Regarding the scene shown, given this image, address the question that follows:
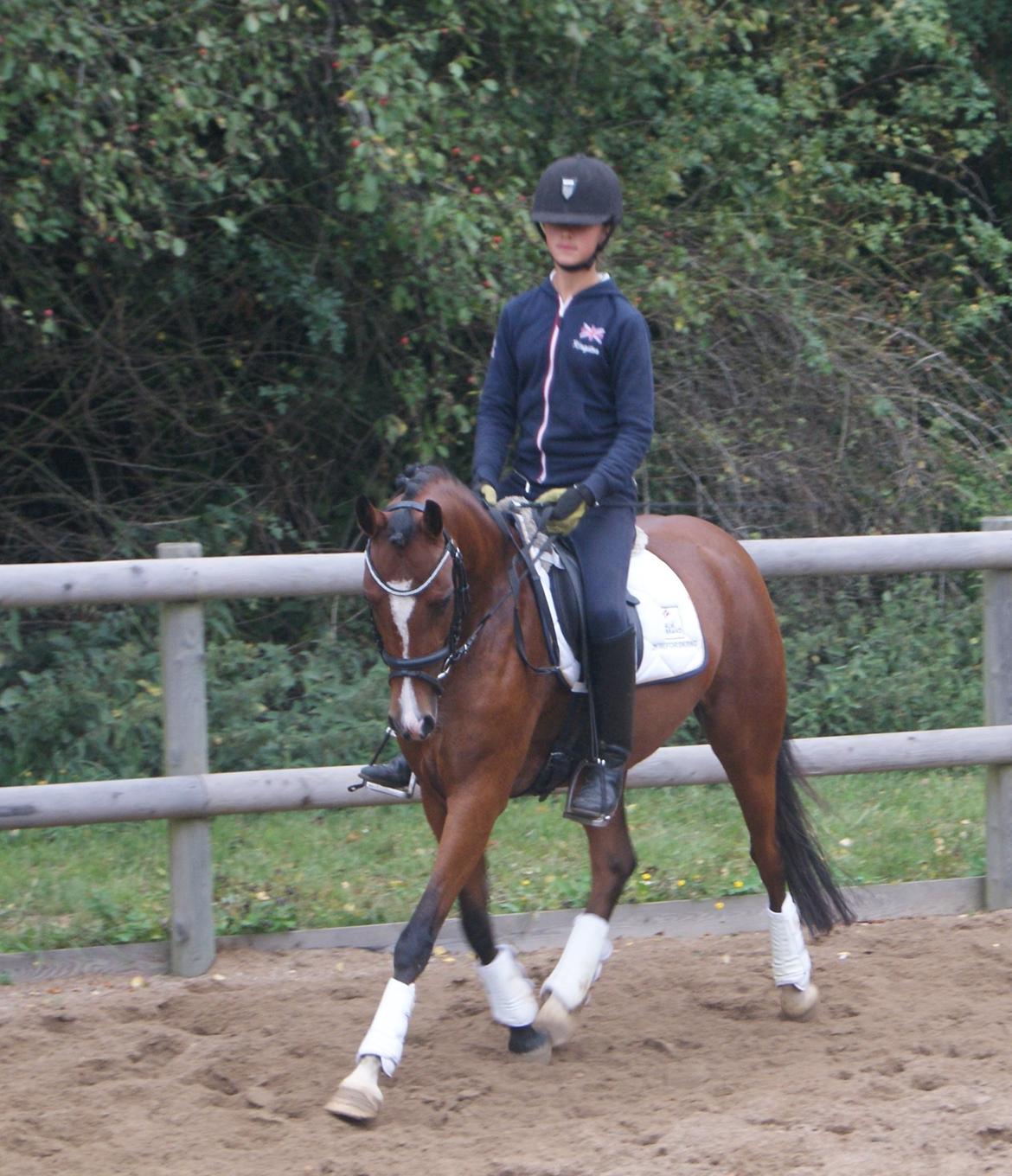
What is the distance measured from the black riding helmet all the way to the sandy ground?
2409 millimetres

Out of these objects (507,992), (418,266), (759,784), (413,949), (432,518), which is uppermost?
(418,266)

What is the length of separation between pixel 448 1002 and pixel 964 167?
7.89 meters

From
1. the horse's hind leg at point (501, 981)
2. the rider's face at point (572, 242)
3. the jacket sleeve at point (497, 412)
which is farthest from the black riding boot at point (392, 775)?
the rider's face at point (572, 242)

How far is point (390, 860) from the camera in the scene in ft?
20.1

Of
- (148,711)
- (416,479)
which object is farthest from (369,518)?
(148,711)

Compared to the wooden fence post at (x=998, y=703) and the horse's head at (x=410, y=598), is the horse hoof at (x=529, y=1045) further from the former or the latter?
the wooden fence post at (x=998, y=703)

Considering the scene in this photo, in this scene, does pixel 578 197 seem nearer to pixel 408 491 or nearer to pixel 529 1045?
pixel 408 491

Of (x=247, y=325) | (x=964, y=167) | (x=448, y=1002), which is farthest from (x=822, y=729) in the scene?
(x=964, y=167)

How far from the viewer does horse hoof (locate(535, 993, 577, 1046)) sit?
Answer: 4414mm

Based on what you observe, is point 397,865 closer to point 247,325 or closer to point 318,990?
point 318,990

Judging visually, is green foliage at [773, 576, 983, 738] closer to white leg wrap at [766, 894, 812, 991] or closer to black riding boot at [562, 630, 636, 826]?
white leg wrap at [766, 894, 812, 991]

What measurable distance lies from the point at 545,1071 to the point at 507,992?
10.0 inches

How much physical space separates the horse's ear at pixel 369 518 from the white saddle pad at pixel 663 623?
3.76 feet

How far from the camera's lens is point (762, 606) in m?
5.08
